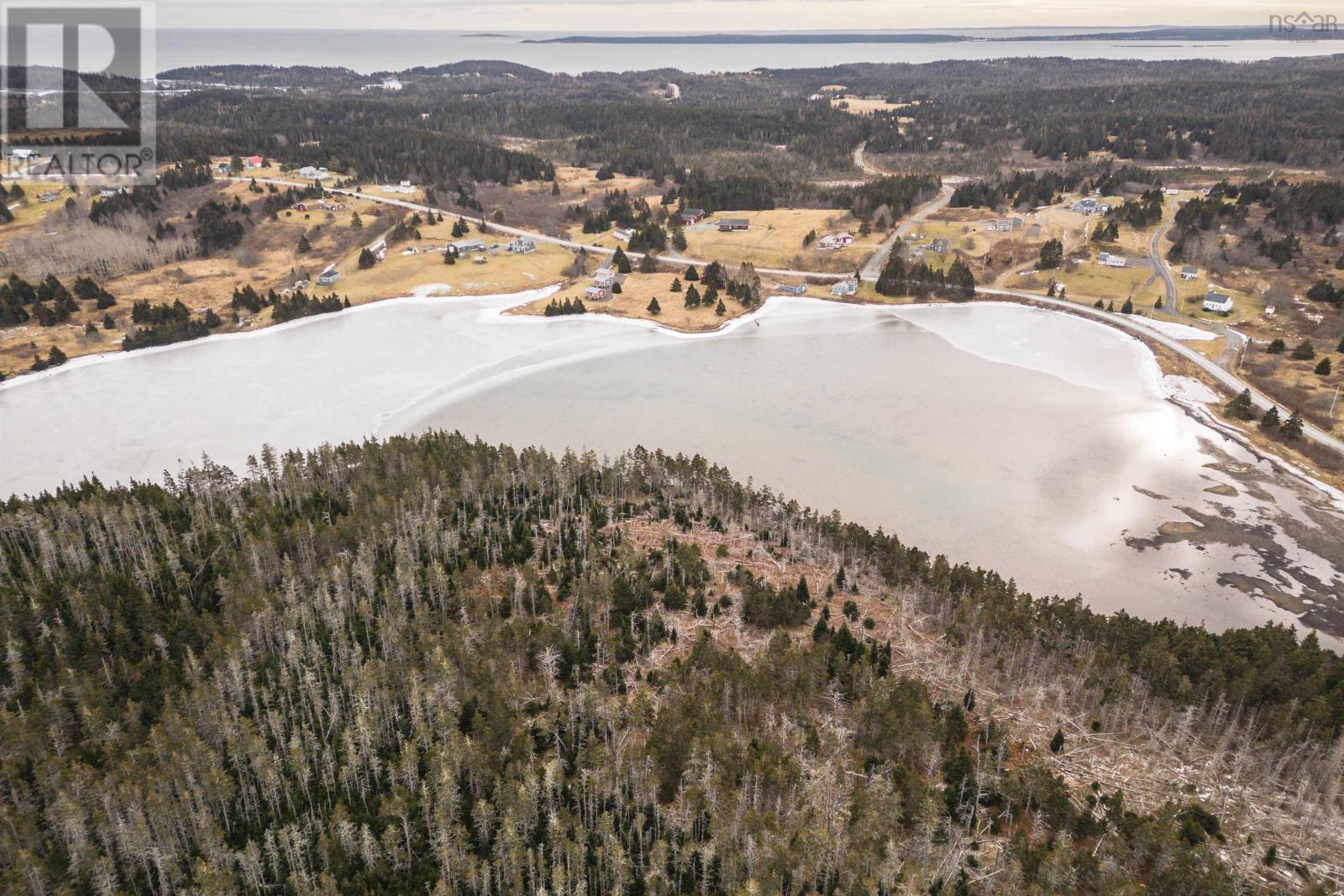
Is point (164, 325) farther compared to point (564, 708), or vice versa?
point (164, 325)

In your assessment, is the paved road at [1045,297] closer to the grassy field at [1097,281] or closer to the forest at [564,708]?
the grassy field at [1097,281]

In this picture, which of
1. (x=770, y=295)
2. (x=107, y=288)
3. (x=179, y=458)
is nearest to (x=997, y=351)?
(x=770, y=295)

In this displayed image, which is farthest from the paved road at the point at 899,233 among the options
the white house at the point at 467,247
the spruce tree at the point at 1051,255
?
the white house at the point at 467,247

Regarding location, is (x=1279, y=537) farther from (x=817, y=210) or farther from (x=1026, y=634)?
(x=817, y=210)

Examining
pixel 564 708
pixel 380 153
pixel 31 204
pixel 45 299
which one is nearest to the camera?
pixel 564 708

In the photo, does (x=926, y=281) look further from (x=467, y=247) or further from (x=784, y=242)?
(x=467, y=247)

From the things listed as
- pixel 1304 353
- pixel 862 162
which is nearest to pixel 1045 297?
pixel 1304 353
